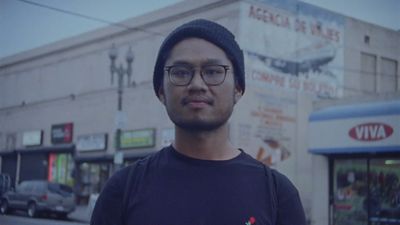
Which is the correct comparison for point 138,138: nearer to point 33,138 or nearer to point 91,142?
point 91,142

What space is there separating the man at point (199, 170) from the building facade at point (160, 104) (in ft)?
54.9

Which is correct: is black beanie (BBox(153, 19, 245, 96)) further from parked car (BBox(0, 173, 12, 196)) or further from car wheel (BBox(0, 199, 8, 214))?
car wheel (BBox(0, 199, 8, 214))

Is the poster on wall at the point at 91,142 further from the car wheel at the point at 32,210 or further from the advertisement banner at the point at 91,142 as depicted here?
the car wheel at the point at 32,210

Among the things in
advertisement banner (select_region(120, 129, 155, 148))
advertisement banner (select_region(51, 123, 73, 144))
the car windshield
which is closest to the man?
the car windshield

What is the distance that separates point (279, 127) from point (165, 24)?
6667mm

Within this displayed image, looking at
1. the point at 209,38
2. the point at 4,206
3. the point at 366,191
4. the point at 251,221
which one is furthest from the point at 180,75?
the point at 4,206

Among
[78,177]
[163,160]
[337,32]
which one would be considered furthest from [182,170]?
[78,177]

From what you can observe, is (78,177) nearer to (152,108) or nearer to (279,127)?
(152,108)

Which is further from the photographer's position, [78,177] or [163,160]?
[78,177]

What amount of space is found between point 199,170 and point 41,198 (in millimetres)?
18739

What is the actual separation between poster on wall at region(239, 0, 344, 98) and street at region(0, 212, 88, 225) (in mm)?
8885

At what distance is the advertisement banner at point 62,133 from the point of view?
28.7 m

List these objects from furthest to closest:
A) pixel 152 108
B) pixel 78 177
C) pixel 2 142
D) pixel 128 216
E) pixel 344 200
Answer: pixel 78 177 → pixel 152 108 → pixel 2 142 → pixel 344 200 → pixel 128 216

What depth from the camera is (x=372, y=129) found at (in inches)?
506
